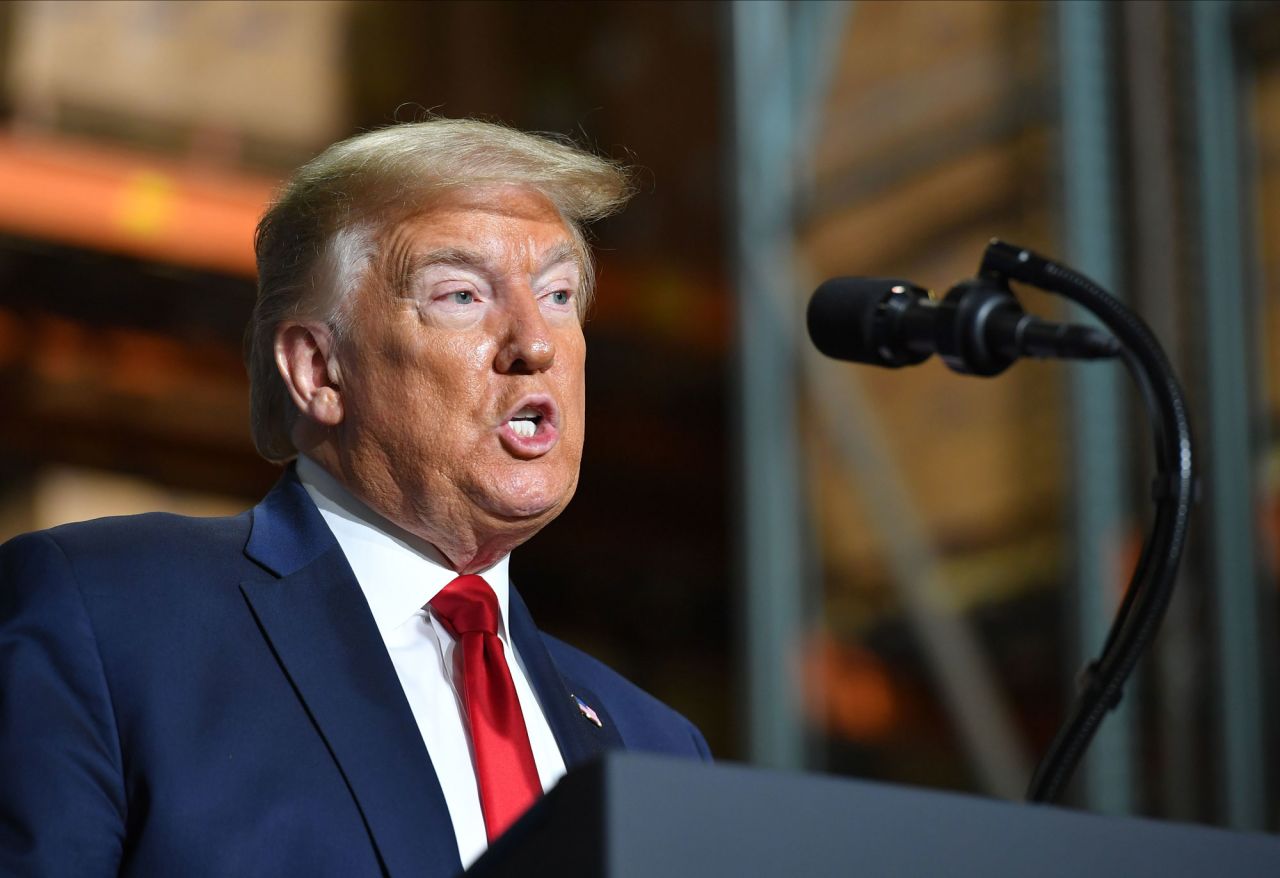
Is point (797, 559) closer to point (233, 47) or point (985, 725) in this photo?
point (985, 725)

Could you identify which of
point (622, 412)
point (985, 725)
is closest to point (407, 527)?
point (985, 725)

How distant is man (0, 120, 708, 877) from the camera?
3.92 ft

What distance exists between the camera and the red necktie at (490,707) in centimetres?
129

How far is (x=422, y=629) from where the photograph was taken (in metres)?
1.41

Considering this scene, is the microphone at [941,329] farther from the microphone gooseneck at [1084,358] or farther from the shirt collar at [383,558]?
the shirt collar at [383,558]

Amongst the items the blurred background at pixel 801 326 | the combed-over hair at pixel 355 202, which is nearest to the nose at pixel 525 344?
the combed-over hair at pixel 355 202

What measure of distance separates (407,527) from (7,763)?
0.37 metres

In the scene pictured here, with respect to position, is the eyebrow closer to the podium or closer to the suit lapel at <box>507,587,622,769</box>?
the suit lapel at <box>507,587,622,769</box>

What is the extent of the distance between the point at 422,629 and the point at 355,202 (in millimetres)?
361

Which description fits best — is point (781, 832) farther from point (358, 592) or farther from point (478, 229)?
point (478, 229)

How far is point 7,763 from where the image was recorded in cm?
117

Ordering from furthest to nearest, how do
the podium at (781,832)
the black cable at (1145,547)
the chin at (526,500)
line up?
the chin at (526,500) → the black cable at (1145,547) → the podium at (781,832)

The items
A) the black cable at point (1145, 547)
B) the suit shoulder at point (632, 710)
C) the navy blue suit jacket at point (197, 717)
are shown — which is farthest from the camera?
the suit shoulder at point (632, 710)

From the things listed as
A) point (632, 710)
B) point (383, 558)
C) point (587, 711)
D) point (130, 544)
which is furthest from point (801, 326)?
point (130, 544)
